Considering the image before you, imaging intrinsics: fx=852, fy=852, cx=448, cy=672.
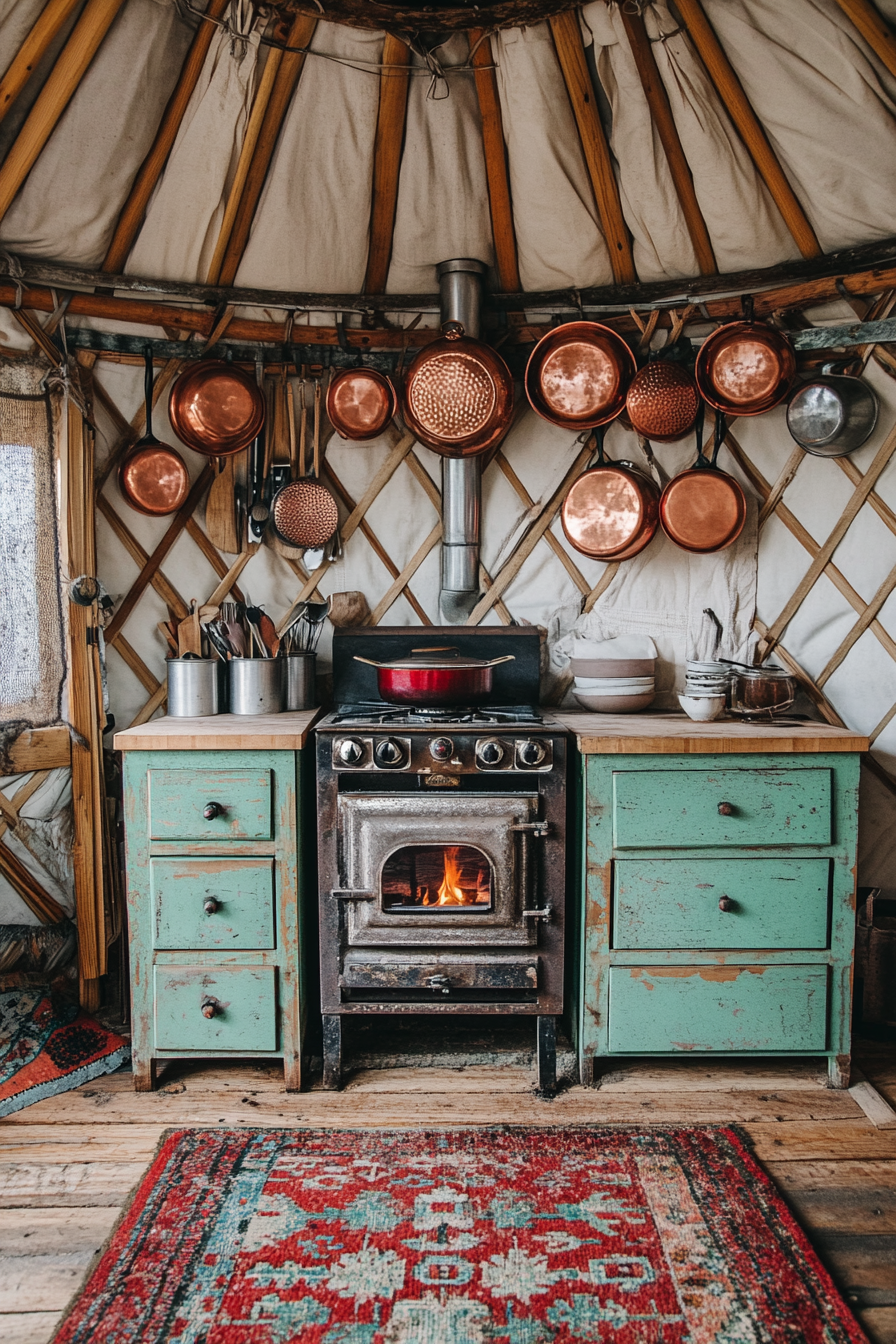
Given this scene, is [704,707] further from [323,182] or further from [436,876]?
[323,182]

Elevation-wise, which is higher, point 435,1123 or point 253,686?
point 253,686

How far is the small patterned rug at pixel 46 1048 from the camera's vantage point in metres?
2.20

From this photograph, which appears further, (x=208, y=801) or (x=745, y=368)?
(x=745, y=368)

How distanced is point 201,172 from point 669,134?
1.30 meters

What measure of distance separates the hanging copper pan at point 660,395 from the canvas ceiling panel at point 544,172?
338 mm

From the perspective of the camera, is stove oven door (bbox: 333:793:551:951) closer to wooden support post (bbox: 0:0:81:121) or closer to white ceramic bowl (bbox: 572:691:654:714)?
white ceramic bowl (bbox: 572:691:654:714)

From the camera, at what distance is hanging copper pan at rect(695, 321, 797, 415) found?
2.53 meters

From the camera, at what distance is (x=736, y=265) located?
2570mm

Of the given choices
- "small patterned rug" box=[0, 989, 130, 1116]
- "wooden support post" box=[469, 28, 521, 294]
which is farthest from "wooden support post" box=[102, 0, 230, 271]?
"small patterned rug" box=[0, 989, 130, 1116]

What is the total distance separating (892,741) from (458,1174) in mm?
1745

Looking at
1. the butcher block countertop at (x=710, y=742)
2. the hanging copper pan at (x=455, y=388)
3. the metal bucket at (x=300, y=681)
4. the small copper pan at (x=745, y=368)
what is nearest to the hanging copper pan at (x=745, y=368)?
the small copper pan at (x=745, y=368)

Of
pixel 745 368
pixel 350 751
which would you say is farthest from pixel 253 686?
pixel 745 368

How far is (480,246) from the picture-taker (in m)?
2.62

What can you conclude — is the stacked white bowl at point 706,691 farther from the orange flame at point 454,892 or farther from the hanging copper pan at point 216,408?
the hanging copper pan at point 216,408
